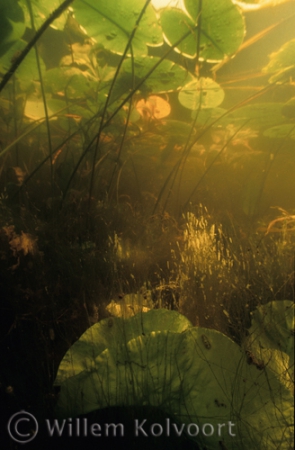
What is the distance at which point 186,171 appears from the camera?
3.88 metres

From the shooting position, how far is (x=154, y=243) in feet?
6.87

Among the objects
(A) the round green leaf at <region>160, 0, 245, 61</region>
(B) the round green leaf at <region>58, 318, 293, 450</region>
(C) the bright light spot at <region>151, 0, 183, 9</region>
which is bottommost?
(B) the round green leaf at <region>58, 318, 293, 450</region>

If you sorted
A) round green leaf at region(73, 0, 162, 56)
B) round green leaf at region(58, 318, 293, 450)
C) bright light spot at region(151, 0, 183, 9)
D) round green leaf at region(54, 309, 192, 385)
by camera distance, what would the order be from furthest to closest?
bright light spot at region(151, 0, 183, 9) → round green leaf at region(73, 0, 162, 56) → round green leaf at region(54, 309, 192, 385) → round green leaf at region(58, 318, 293, 450)

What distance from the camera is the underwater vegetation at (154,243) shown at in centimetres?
97

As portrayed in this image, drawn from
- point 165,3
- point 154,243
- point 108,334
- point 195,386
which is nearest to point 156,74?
point 165,3

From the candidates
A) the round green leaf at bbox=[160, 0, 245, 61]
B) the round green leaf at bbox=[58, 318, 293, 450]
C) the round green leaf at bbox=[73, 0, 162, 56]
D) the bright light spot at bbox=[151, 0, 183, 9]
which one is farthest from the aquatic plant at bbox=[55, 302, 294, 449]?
the bright light spot at bbox=[151, 0, 183, 9]

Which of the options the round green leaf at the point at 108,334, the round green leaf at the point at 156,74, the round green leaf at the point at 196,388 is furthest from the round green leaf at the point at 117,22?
the round green leaf at the point at 196,388

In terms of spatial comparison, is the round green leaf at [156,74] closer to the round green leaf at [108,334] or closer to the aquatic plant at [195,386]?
the round green leaf at [108,334]

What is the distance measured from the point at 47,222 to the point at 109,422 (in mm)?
1536

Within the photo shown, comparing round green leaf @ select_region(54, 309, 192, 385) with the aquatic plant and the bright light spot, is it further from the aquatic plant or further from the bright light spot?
the bright light spot

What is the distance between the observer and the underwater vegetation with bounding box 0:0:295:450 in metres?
0.97

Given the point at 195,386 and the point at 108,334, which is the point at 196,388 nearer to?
the point at 195,386

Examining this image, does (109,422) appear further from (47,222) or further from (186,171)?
(186,171)

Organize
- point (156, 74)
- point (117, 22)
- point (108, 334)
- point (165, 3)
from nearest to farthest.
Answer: point (108, 334)
point (117, 22)
point (165, 3)
point (156, 74)
